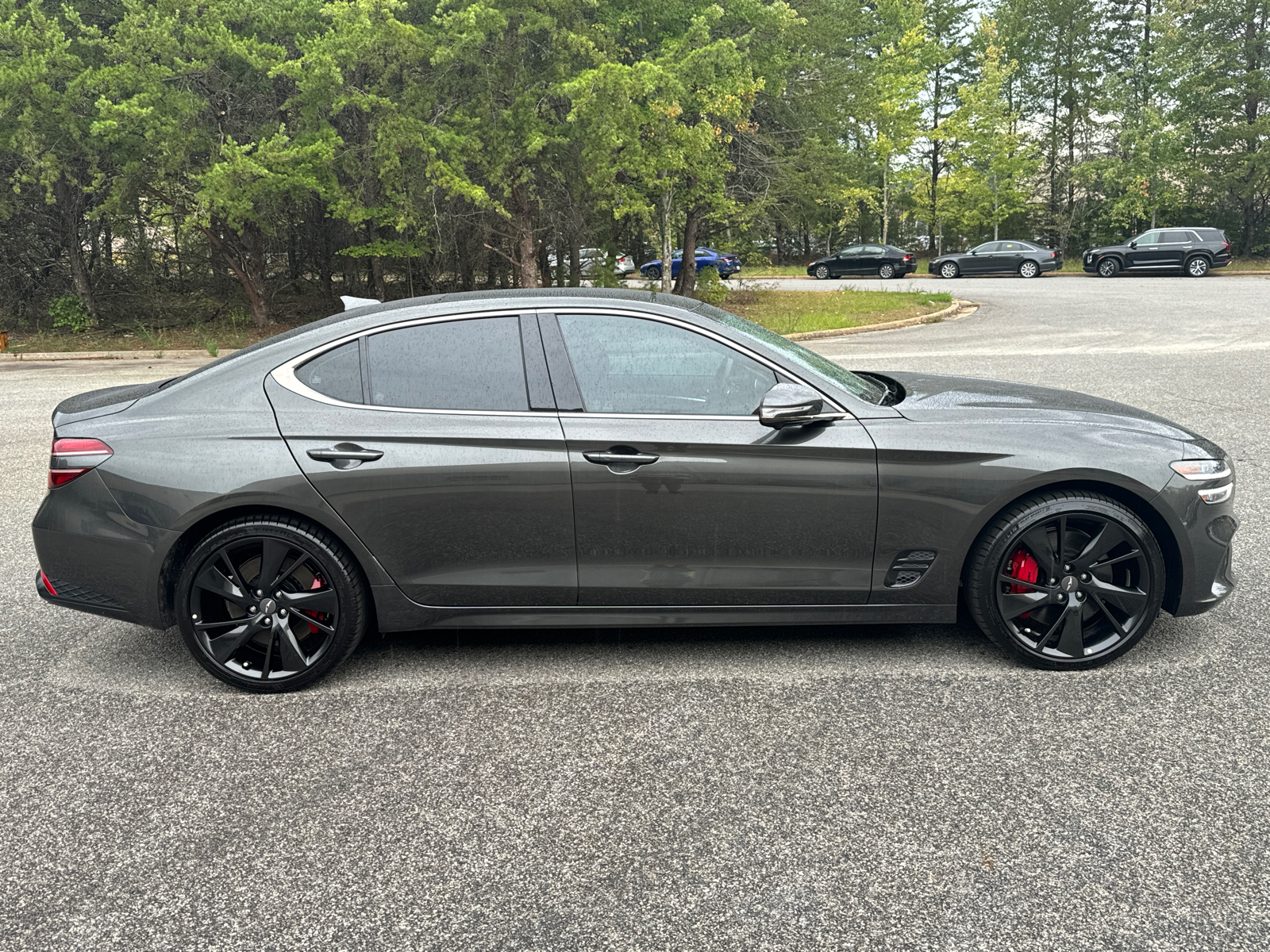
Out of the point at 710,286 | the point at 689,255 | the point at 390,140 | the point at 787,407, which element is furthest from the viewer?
the point at 710,286

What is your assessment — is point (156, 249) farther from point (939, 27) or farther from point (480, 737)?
point (939, 27)

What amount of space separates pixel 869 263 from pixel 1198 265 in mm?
11516

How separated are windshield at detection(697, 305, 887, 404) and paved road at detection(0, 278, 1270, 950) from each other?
1.10 metres

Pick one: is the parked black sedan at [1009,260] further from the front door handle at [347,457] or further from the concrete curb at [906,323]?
the front door handle at [347,457]

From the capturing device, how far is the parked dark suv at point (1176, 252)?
32438mm

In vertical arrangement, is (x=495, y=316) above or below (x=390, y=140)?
below

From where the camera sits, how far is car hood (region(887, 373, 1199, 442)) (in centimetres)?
405

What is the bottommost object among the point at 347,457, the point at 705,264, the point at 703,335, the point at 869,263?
the point at 347,457

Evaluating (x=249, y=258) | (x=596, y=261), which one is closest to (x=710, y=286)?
(x=596, y=261)

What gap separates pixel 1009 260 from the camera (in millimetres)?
37250

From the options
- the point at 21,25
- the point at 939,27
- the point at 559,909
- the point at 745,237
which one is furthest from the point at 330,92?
the point at 939,27

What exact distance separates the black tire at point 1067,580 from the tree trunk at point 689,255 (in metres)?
18.9

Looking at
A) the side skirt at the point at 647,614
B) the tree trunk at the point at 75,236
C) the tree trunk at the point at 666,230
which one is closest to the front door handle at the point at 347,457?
A: the side skirt at the point at 647,614

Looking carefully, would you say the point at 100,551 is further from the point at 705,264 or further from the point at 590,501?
the point at 705,264
